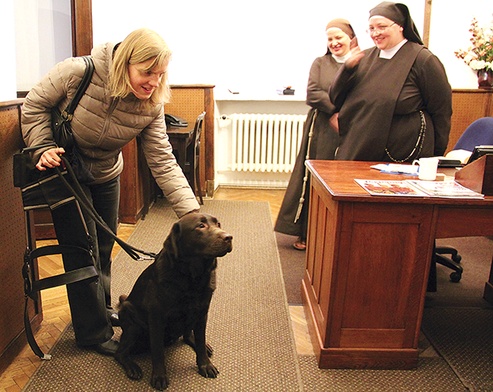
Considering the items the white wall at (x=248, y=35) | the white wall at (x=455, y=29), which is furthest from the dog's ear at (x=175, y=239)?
the white wall at (x=455, y=29)

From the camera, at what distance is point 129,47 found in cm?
179

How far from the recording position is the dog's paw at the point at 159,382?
1.92 m

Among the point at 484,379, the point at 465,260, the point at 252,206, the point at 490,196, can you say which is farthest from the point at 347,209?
the point at 252,206

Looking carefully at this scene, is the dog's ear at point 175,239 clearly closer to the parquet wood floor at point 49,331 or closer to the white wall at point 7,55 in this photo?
the parquet wood floor at point 49,331

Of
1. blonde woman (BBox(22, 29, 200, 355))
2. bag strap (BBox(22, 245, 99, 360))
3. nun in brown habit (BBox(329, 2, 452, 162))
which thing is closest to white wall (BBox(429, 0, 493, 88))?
nun in brown habit (BBox(329, 2, 452, 162))

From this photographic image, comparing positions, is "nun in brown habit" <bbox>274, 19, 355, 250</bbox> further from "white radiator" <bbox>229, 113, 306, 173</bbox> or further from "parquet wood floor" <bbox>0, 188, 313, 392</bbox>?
"white radiator" <bbox>229, 113, 306, 173</bbox>

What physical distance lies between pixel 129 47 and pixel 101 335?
123 centimetres

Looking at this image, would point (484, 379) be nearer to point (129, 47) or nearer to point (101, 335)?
point (101, 335)

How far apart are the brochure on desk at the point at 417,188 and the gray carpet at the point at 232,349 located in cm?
83

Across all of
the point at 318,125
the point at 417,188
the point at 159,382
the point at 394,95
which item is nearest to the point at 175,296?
the point at 159,382

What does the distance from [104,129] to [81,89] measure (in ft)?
0.56

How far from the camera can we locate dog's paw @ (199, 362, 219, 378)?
2008 millimetres

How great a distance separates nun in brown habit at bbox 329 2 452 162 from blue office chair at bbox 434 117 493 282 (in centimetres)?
84

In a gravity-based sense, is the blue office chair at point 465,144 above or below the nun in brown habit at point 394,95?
below
